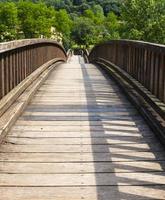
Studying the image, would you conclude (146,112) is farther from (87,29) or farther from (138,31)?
(87,29)

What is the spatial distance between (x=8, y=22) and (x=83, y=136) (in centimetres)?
8896

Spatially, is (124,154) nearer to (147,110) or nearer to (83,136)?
(83,136)

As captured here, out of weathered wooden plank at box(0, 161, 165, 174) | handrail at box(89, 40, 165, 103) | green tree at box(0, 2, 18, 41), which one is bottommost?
weathered wooden plank at box(0, 161, 165, 174)

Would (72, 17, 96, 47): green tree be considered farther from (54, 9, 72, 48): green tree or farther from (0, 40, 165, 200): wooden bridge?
(0, 40, 165, 200): wooden bridge

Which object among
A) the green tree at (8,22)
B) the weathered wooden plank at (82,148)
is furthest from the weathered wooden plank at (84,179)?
the green tree at (8,22)

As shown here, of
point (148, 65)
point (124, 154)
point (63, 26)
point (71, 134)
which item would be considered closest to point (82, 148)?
point (124, 154)

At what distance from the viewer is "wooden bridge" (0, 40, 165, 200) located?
154 inches

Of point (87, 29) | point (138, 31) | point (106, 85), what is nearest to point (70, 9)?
point (87, 29)

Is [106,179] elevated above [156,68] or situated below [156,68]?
below

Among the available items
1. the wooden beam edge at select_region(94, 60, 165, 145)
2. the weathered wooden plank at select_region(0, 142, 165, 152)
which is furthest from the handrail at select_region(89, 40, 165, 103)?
the weathered wooden plank at select_region(0, 142, 165, 152)

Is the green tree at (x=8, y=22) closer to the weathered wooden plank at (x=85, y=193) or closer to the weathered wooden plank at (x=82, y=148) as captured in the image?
the weathered wooden plank at (x=82, y=148)

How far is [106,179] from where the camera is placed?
13.5 ft

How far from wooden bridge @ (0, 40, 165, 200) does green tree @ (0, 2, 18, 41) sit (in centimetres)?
8371

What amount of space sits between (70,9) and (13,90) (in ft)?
641
